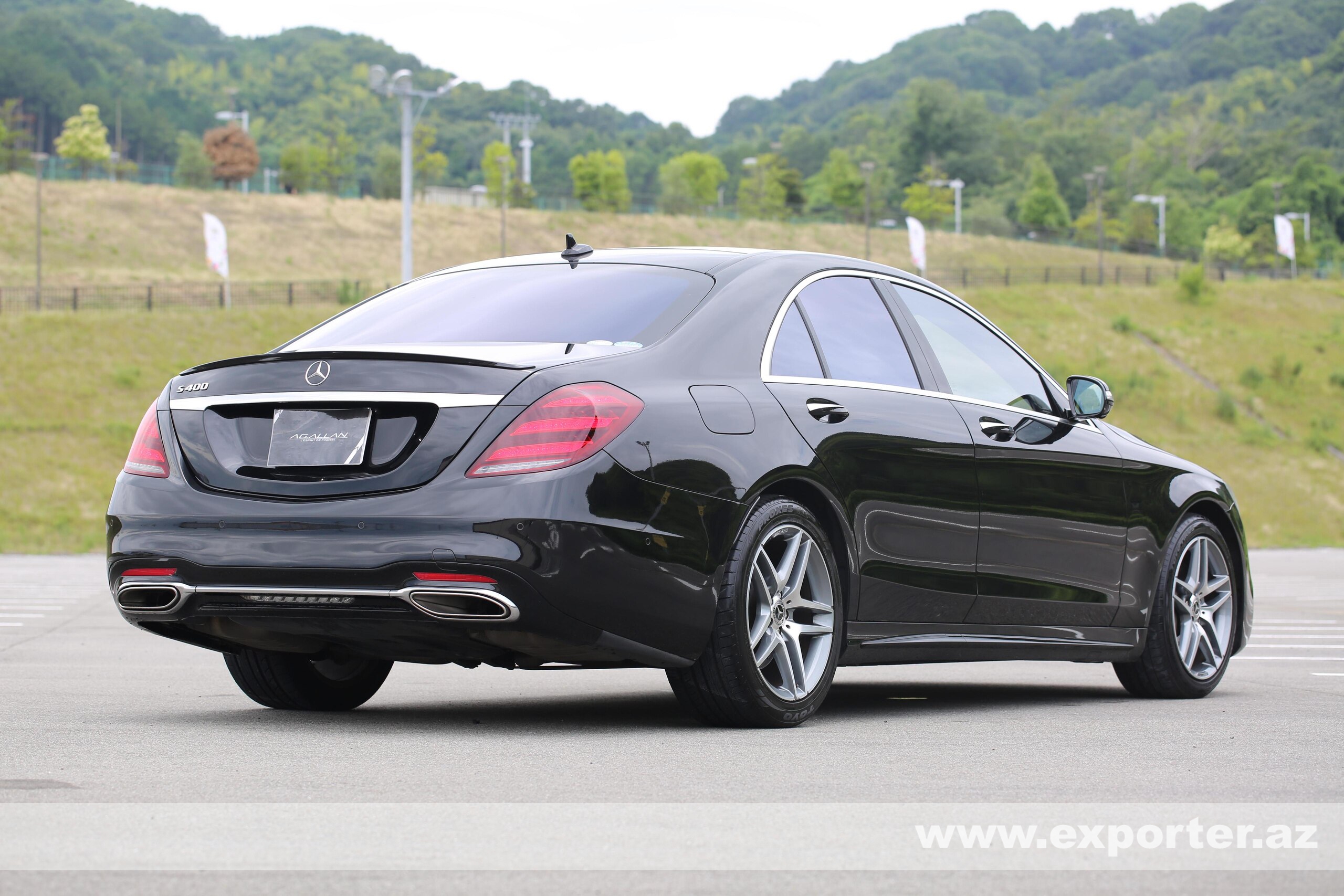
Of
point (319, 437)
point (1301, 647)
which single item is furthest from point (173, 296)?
point (319, 437)

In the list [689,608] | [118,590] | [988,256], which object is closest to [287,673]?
[118,590]

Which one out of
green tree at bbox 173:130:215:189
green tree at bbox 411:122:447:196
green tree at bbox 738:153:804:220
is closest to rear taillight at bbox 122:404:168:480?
green tree at bbox 173:130:215:189

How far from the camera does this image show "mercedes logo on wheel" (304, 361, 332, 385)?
5.29m

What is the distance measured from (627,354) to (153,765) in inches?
71.7

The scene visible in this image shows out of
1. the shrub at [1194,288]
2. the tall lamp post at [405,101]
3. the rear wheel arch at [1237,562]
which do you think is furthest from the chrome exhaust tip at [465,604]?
the shrub at [1194,288]

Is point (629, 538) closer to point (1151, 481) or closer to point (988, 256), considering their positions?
point (1151, 481)

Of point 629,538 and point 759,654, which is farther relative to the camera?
point 759,654

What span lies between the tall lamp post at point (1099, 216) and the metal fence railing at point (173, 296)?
32271mm

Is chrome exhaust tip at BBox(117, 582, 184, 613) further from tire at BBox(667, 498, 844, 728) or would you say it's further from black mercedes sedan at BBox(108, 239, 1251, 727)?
tire at BBox(667, 498, 844, 728)

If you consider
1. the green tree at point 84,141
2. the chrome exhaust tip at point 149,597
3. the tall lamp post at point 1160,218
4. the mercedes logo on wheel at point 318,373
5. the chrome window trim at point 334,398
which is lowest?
the chrome exhaust tip at point 149,597

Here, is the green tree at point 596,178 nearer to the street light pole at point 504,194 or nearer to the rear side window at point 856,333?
the street light pole at point 504,194

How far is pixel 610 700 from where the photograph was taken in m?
6.98

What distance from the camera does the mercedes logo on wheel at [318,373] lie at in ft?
17.4

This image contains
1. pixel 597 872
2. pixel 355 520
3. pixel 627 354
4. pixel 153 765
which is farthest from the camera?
pixel 627 354
